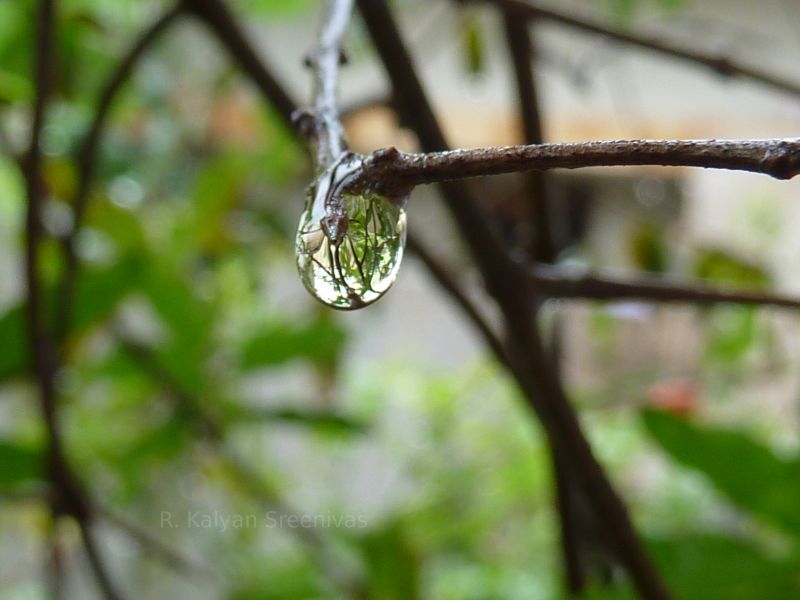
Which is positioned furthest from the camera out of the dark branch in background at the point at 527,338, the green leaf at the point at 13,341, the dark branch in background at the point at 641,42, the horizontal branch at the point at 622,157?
the green leaf at the point at 13,341

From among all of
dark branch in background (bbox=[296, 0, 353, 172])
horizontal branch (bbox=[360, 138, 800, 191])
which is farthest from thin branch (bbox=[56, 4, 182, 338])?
horizontal branch (bbox=[360, 138, 800, 191])

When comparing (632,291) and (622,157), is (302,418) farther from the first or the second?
(622,157)

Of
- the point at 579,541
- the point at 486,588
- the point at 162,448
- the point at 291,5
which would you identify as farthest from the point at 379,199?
the point at 486,588

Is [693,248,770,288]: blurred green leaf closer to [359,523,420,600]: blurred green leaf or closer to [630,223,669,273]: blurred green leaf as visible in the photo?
[630,223,669,273]: blurred green leaf

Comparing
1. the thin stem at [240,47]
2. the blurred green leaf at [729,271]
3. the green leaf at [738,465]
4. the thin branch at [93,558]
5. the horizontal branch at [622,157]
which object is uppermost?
the blurred green leaf at [729,271]

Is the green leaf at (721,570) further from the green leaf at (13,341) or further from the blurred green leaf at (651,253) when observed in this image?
the green leaf at (13,341)

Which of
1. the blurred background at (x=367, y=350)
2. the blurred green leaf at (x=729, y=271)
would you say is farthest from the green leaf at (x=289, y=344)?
the blurred green leaf at (x=729, y=271)
